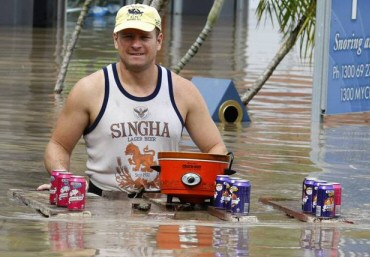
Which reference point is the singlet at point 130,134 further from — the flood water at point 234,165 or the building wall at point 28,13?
the building wall at point 28,13

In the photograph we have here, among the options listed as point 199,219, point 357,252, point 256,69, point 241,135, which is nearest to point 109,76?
point 199,219

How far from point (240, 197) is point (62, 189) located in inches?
39.3

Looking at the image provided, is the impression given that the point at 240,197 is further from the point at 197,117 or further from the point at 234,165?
the point at 234,165

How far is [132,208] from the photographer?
317 inches

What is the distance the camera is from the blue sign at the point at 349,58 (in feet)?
50.2

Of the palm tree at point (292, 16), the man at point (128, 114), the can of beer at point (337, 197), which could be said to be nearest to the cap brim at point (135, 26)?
the man at point (128, 114)

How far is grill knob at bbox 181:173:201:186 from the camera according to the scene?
313 inches

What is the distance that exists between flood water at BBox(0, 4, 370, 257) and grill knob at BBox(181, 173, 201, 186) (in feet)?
0.82

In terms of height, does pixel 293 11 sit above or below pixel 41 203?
above

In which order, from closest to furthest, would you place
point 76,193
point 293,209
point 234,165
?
point 76,193 → point 293,209 → point 234,165

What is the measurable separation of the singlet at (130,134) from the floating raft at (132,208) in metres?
0.13

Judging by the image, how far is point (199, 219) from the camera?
7895 mm

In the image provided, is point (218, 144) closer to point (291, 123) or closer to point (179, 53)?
point (291, 123)

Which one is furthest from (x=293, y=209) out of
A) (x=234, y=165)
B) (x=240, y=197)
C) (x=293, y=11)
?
(x=293, y=11)
